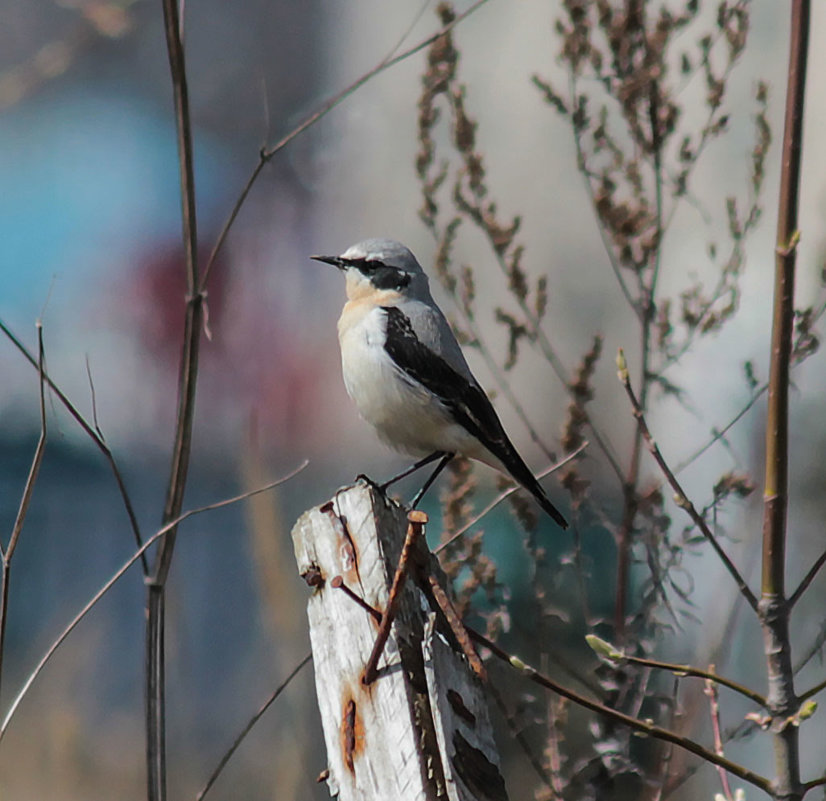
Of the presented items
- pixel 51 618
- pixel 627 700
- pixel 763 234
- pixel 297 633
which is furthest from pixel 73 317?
pixel 763 234

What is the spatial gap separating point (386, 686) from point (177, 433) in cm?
70

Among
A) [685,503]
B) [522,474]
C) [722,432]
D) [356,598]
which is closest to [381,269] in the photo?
[522,474]

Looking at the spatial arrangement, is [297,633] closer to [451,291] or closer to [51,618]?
[451,291]

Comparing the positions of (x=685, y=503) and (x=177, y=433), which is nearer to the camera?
(x=685, y=503)

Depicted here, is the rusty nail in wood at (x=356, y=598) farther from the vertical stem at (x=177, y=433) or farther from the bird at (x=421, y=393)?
the bird at (x=421, y=393)

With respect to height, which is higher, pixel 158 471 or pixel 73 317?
pixel 73 317

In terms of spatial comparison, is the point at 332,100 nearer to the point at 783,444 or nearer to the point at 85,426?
the point at 85,426

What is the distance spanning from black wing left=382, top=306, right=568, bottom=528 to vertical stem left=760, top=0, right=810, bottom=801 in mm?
1636

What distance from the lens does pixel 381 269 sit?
10.5ft

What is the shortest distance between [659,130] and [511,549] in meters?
1.91

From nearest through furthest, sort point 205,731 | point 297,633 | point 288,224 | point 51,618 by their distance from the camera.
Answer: point 297,633 < point 51,618 < point 205,731 < point 288,224

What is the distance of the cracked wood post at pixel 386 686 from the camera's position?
130cm

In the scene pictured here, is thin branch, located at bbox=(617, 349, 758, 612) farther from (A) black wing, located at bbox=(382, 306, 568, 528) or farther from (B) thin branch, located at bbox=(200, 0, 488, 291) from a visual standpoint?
(A) black wing, located at bbox=(382, 306, 568, 528)

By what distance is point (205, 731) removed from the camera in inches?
160
